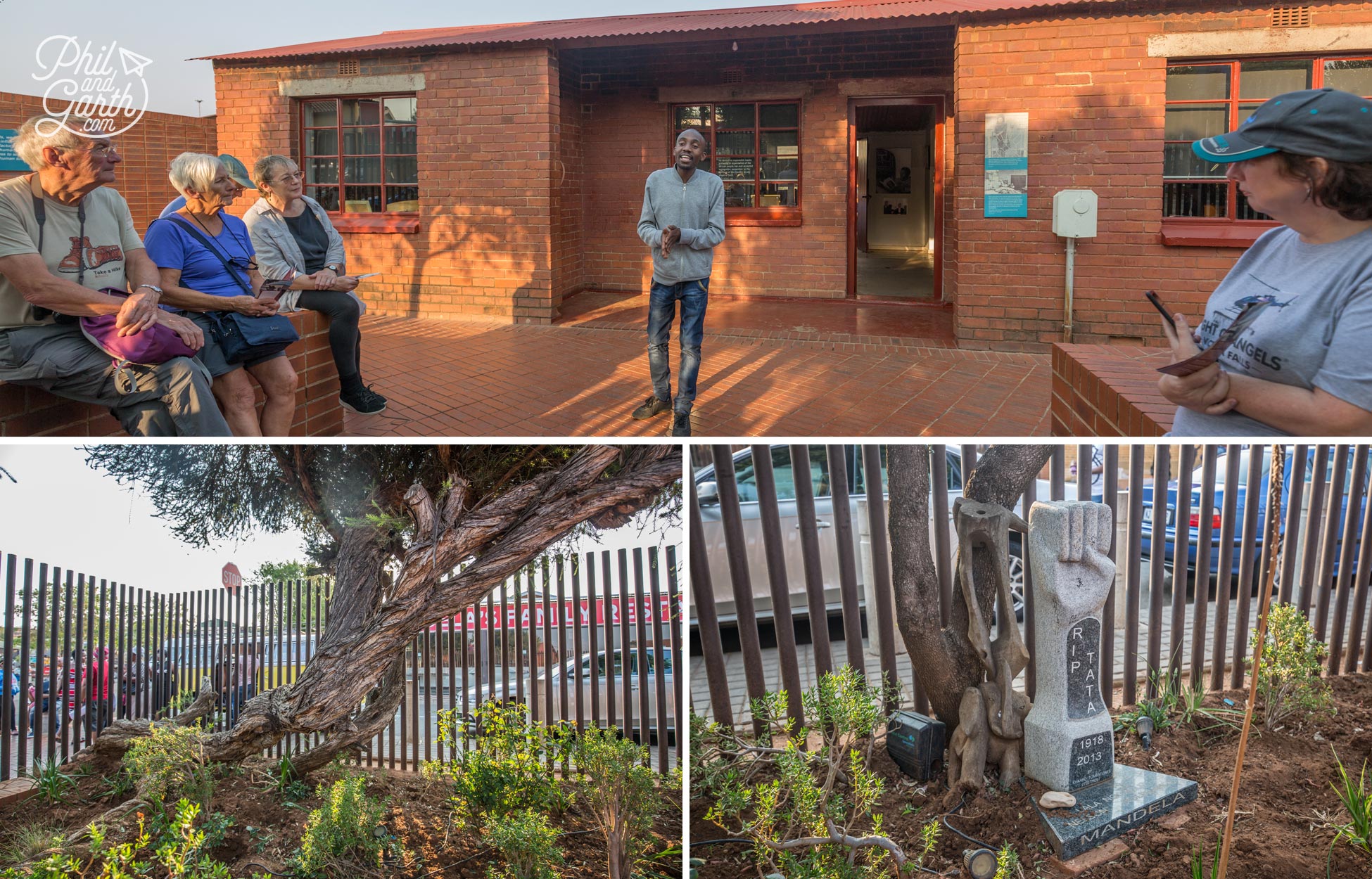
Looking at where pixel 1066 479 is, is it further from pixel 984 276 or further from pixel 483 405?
pixel 984 276

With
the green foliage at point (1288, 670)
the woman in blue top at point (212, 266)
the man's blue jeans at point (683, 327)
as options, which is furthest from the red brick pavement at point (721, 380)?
the green foliage at point (1288, 670)

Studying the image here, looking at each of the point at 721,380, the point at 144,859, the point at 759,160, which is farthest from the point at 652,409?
the point at 759,160

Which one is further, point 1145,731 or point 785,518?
point 1145,731

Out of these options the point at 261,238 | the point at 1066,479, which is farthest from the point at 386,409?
the point at 1066,479

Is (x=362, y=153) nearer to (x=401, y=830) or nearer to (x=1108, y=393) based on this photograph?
(x=401, y=830)

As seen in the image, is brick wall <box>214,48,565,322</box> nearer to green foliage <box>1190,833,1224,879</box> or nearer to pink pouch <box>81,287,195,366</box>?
pink pouch <box>81,287,195,366</box>

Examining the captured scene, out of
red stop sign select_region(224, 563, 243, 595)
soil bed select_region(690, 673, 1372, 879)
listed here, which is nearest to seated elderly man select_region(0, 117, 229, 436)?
red stop sign select_region(224, 563, 243, 595)

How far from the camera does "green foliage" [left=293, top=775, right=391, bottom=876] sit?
9.61 ft

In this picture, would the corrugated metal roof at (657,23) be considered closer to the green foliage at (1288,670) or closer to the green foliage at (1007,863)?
the green foliage at (1288,670)

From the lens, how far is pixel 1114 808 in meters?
3.15

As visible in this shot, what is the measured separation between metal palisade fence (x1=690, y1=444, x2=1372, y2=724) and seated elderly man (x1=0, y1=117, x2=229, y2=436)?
2.22 m

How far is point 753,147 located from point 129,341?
30.2 feet

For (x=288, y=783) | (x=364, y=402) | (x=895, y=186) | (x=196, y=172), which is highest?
(x=895, y=186)

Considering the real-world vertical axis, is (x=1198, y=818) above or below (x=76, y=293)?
below
